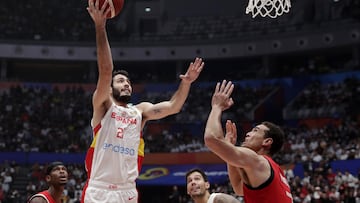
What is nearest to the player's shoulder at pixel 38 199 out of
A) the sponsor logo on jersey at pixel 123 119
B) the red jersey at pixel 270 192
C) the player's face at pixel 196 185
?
the sponsor logo on jersey at pixel 123 119

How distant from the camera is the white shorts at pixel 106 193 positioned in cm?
417

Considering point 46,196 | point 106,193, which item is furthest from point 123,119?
point 46,196

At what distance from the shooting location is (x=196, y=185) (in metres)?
4.69

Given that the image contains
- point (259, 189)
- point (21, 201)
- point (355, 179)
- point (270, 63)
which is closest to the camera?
point (259, 189)

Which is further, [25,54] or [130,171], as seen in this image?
[25,54]

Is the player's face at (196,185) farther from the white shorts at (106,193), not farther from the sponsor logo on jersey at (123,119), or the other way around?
the sponsor logo on jersey at (123,119)

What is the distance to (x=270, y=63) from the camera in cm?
2884

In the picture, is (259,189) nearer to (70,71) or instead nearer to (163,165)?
(163,165)

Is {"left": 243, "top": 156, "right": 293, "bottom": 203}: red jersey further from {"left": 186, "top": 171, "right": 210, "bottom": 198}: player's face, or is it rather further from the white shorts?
the white shorts

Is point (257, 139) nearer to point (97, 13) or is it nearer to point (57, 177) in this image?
point (97, 13)

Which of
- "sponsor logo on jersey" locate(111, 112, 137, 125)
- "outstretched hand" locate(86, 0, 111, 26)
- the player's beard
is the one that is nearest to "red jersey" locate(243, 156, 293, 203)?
"sponsor logo on jersey" locate(111, 112, 137, 125)

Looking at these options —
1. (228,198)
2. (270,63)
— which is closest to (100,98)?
(228,198)

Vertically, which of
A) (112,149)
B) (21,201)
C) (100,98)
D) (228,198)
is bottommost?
(21,201)

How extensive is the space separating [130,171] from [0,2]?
29.1m
